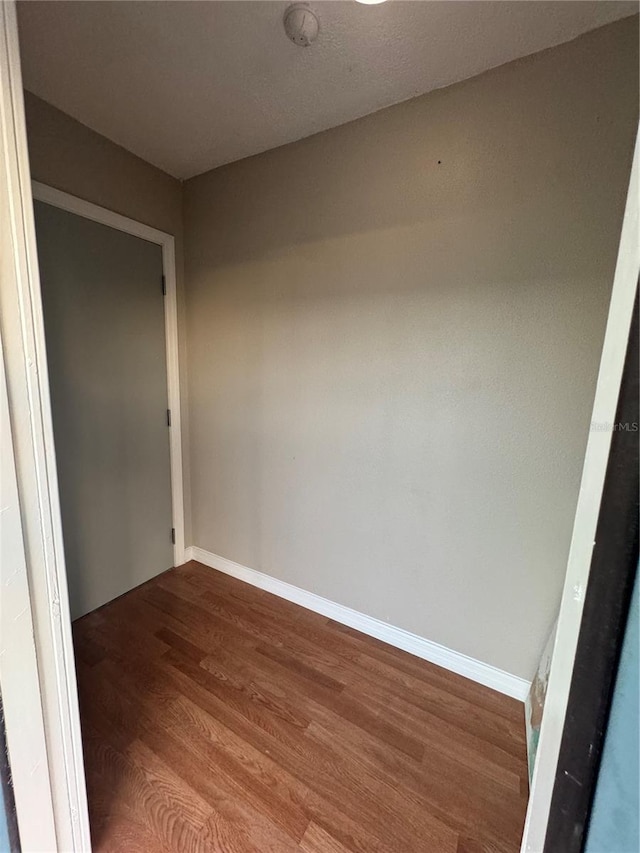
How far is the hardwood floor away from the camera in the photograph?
113 cm

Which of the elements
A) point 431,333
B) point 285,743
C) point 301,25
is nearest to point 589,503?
point 431,333

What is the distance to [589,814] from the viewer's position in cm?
56

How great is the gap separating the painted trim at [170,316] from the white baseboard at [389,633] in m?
0.43

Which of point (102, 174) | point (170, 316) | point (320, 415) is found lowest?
point (320, 415)

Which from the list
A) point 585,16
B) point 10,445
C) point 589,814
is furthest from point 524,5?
point 589,814

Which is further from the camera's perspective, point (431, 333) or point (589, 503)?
point (431, 333)

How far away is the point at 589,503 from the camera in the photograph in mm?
527

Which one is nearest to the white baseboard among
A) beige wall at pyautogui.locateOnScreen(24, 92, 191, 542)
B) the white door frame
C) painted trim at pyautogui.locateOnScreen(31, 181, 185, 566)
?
painted trim at pyautogui.locateOnScreen(31, 181, 185, 566)

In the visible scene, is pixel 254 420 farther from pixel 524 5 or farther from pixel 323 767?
pixel 524 5

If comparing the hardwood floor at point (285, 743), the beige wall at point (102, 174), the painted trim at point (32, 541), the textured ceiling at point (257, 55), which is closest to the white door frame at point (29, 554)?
the painted trim at point (32, 541)

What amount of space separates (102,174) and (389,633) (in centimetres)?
284

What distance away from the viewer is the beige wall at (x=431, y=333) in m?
1.33

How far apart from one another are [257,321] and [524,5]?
157 centimetres

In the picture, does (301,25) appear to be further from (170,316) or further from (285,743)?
(285,743)
